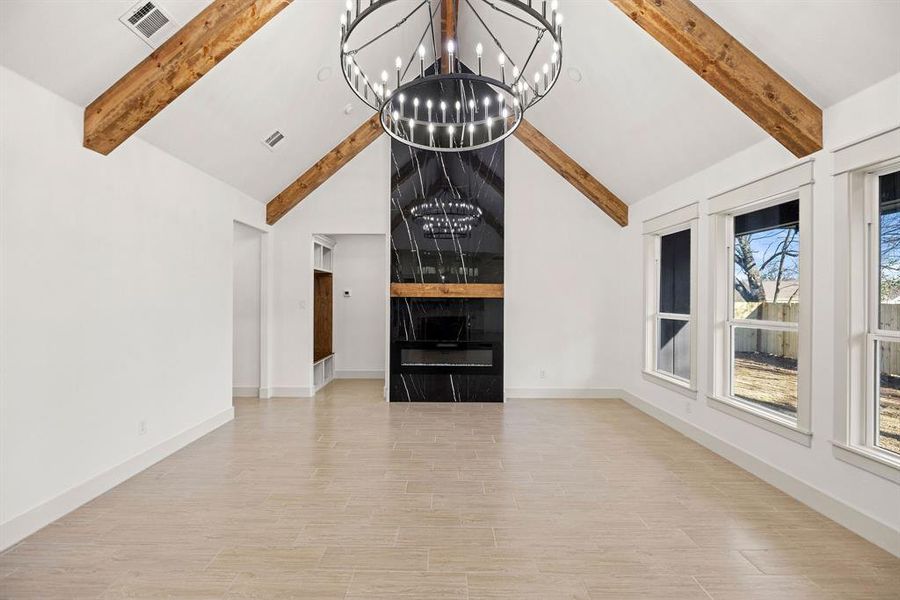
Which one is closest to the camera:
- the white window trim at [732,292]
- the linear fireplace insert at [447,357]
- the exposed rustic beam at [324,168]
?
the white window trim at [732,292]

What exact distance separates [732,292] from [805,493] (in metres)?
1.81

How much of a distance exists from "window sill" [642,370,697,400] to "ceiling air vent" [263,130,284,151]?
16.6ft

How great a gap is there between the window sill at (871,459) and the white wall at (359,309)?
6259 millimetres

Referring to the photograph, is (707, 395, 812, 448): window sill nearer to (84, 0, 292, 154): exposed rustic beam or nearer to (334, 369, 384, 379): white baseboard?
(84, 0, 292, 154): exposed rustic beam

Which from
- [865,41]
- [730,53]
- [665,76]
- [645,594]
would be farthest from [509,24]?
[645,594]

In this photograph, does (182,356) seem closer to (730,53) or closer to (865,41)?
(730,53)

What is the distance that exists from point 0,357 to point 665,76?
195 inches

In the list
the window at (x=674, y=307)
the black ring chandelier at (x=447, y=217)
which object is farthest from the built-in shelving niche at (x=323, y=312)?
the window at (x=674, y=307)

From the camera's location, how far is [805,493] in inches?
126

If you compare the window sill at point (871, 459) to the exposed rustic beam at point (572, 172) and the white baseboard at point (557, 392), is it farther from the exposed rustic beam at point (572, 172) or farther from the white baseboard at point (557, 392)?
the exposed rustic beam at point (572, 172)

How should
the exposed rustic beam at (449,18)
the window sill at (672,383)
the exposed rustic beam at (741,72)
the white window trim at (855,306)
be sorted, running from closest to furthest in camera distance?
the white window trim at (855,306), the exposed rustic beam at (741,72), the exposed rustic beam at (449,18), the window sill at (672,383)

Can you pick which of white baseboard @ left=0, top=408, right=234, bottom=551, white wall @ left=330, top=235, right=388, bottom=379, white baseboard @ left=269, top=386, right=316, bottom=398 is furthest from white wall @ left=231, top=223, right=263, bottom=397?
white baseboard @ left=0, top=408, right=234, bottom=551

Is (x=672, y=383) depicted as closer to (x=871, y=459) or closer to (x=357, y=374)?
(x=871, y=459)

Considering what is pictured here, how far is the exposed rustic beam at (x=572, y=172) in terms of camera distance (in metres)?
6.25
